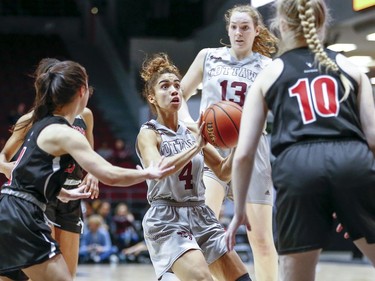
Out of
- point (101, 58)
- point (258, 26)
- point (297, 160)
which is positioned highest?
point (258, 26)

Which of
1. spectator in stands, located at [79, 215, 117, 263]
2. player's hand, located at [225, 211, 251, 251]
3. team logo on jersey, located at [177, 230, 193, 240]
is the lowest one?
spectator in stands, located at [79, 215, 117, 263]

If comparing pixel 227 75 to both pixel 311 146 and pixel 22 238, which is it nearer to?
pixel 22 238

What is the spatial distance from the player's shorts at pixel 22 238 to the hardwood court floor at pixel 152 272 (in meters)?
7.13

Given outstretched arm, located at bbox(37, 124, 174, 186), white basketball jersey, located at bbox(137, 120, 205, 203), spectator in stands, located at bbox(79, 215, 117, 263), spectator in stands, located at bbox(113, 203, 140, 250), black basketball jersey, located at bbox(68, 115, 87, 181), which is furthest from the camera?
spectator in stands, located at bbox(113, 203, 140, 250)

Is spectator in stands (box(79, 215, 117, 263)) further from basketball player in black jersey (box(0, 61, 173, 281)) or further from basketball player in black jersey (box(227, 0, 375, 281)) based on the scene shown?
basketball player in black jersey (box(227, 0, 375, 281))

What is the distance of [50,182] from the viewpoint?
13.5 feet

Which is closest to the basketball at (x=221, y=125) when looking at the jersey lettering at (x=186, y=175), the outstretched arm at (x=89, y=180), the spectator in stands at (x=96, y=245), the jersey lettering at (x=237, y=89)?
the jersey lettering at (x=186, y=175)

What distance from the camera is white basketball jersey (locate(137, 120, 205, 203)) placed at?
15.6 ft

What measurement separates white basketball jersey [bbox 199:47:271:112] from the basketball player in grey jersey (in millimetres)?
521

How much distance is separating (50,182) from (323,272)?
905 cm

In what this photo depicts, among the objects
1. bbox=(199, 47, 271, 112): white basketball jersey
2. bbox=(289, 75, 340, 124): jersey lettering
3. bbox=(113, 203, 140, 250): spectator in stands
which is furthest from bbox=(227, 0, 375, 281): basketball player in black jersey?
bbox=(113, 203, 140, 250): spectator in stands

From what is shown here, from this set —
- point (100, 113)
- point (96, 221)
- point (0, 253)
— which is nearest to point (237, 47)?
point (0, 253)

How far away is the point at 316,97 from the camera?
3277mm

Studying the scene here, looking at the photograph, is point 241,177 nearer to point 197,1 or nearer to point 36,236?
point 36,236
